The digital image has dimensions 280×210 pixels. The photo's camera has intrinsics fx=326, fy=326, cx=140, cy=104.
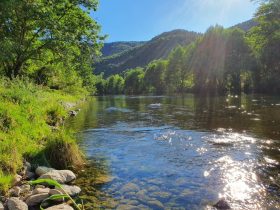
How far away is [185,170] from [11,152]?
6.86 m

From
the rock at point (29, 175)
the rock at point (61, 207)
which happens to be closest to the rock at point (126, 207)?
the rock at point (61, 207)

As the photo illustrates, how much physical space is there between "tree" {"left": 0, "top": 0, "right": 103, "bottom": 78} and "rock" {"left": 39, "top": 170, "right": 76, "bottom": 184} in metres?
19.7

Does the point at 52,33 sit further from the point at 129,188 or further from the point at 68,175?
the point at 129,188

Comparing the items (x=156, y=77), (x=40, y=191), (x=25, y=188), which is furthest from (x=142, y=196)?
(x=156, y=77)

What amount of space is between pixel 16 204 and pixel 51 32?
2604 cm

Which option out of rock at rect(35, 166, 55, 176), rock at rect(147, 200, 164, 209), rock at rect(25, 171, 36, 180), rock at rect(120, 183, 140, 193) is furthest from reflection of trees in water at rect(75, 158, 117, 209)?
rock at rect(25, 171, 36, 180)

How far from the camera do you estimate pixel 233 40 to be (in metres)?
99.6

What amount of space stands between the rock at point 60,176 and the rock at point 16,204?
2157 millimetres

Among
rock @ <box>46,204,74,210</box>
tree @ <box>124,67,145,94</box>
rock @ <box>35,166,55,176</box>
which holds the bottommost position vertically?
rock @ <box>46,204,74,210</box>

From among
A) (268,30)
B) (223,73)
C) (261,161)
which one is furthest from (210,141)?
(223,73)

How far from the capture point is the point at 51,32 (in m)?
32.3

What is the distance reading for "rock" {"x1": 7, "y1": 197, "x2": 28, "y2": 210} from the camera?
874cm

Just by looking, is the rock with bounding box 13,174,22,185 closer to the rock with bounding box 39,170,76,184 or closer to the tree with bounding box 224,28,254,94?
the rock with bounding box 39,170,76,184

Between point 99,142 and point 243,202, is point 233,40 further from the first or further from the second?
point 243,202
